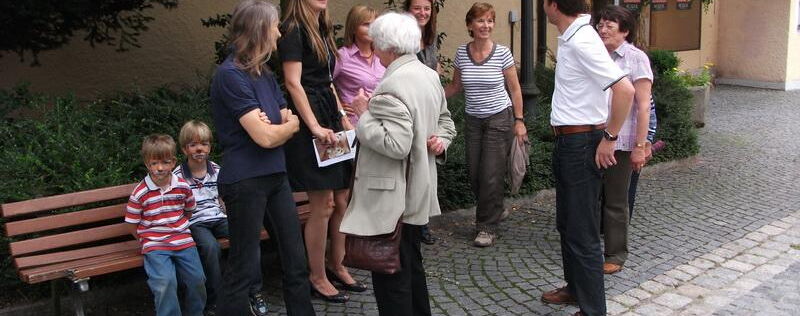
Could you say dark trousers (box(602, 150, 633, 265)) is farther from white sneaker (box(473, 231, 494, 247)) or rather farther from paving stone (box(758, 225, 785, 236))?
paving stone (box(758, 225, 785, 236))

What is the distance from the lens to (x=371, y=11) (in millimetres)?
4527

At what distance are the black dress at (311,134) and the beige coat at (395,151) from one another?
30.8 inches

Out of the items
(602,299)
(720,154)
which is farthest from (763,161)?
(602,299)

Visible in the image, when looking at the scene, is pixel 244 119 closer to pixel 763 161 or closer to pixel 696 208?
pixel 696 208

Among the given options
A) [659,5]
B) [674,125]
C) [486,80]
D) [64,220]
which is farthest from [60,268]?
[659,5]

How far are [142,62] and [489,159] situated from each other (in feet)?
12.8

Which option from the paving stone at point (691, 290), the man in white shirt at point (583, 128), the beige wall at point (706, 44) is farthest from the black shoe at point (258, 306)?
the beige wall at point (706, 44)

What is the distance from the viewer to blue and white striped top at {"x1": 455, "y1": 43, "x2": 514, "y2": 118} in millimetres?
5137

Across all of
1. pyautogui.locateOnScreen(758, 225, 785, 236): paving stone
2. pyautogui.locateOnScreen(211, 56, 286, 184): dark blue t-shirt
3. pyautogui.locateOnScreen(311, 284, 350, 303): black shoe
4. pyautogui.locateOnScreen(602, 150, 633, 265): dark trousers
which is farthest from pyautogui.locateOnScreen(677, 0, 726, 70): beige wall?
pyautogui.locateOnScreen(211, 56, 286, 184): dark blue t-shirt

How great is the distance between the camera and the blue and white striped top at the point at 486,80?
514cm

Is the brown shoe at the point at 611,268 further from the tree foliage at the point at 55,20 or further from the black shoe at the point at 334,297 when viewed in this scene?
the tree foliage at the point at 55,20

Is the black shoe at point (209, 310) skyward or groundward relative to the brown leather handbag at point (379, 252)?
groundward

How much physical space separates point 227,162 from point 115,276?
55.4 inches

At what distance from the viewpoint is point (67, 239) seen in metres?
3.93
